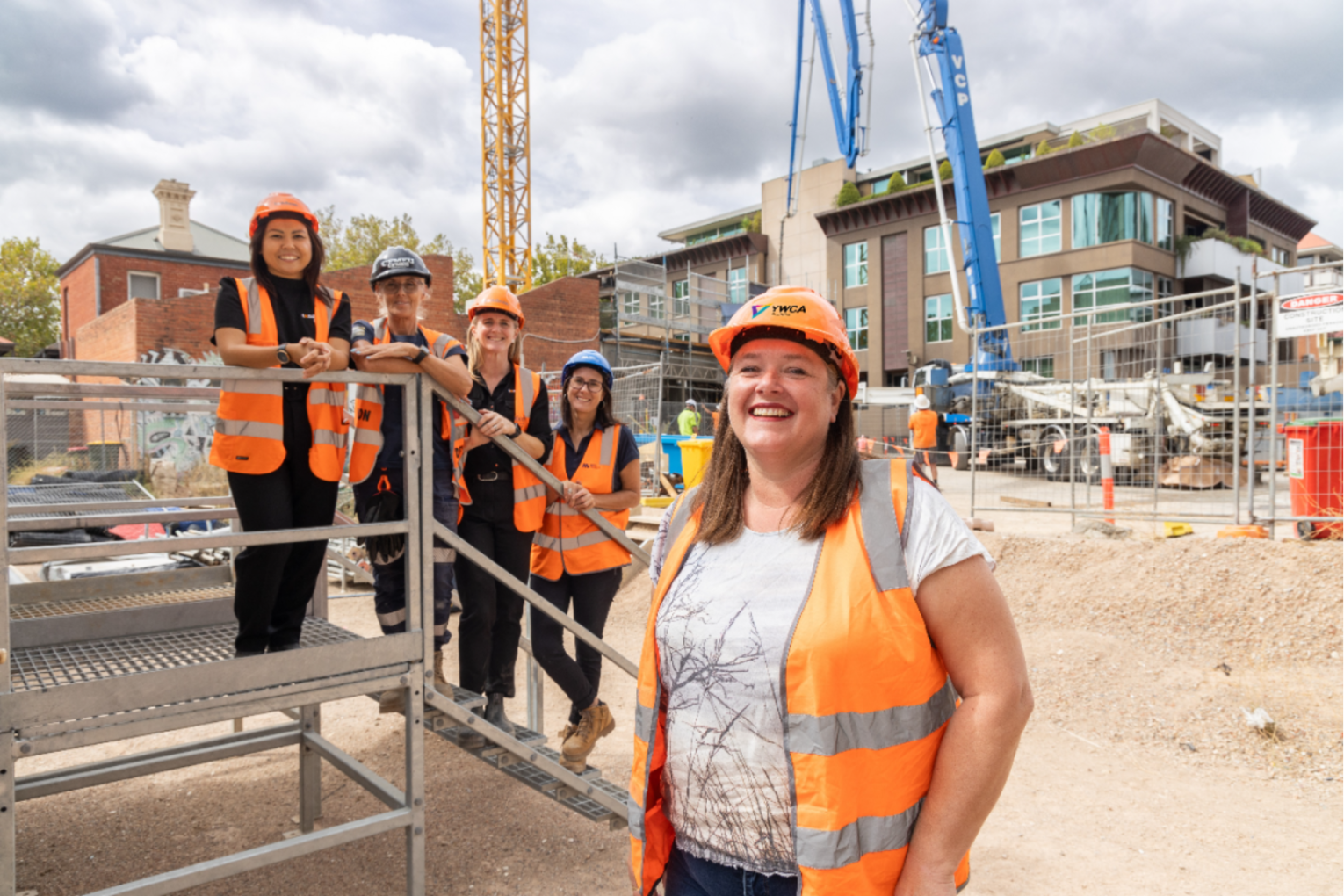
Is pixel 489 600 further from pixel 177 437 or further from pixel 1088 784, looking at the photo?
pixel 177 437

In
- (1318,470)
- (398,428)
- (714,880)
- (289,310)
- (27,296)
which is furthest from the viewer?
(27,296)

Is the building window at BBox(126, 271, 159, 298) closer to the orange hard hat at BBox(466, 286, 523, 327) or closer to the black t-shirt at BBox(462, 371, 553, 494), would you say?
the orange hard hat at BBox(466, 286, 523, 327)

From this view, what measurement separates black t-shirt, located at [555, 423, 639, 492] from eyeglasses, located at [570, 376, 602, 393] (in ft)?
0.76

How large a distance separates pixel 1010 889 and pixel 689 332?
26680mm

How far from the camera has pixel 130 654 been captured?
3375 mm

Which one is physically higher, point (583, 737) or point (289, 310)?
point (289, 310)

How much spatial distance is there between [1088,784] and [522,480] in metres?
3.71

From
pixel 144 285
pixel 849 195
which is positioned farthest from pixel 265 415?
pixel 849 195

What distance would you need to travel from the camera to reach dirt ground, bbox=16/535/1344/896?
12.5 feet

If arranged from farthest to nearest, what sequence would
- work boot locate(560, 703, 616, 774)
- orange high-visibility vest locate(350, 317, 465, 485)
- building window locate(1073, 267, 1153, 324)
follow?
building window locate(1073, 267, 1153, 324) → work boot locate(560, 703, 616, 774) → orange high-visibility vest locate(350, 317, 465, 485)

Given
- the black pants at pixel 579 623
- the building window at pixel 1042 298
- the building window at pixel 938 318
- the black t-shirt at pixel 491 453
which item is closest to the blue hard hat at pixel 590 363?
the black t-shirt at pixel 491 453

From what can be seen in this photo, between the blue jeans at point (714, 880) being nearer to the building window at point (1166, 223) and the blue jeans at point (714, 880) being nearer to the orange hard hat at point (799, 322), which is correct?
the orange hard hat at point (799, 322)

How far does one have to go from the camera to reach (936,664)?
144cm

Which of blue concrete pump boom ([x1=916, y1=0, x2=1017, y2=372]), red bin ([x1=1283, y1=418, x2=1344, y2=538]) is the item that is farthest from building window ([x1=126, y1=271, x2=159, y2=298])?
red bin ([x1=1283, y1=418, x2=1344, y2=538])
